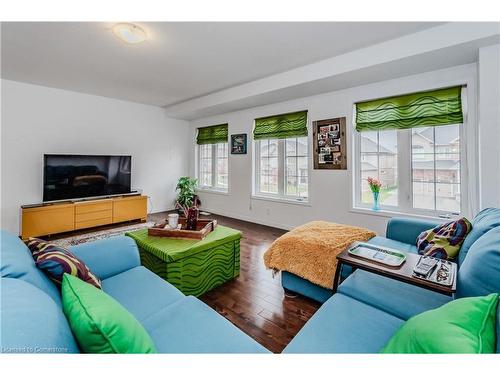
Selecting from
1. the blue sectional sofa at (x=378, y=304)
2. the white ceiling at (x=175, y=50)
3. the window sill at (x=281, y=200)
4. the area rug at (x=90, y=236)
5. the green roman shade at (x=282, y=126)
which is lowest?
the area rug at (x=90, y=236)

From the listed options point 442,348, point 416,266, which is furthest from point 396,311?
point 442,348

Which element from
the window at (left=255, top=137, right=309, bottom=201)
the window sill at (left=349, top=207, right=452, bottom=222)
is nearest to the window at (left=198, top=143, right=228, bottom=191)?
the window at (left=255, top=137, right=309, bottom=201)

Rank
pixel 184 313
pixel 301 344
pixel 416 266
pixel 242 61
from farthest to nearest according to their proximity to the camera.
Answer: pixel 242 61 < pixel 416 266 < pixel 184 313 < pixel 301 344

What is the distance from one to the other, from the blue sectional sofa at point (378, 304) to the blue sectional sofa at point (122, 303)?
29 centimetres

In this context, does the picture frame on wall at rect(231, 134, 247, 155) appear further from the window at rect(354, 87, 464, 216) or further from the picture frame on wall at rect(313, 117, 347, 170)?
the window at rect(354, 87, 464, 216)

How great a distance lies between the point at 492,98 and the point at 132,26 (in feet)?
11.7

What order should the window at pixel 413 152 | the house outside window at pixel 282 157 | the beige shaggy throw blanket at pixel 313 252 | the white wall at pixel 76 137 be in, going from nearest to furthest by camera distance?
Result: the beige shaggy throw blanket at pixel 313 252 < the window at pixel 413 152 < the white wall at pixel 76 137 < the house outside window at pixel 282 157

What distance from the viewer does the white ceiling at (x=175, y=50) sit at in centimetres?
239

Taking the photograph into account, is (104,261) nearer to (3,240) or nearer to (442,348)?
(3,240)

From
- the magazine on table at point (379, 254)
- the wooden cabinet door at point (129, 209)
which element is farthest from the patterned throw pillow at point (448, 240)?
the wooden cabinet door at point (129, 209)

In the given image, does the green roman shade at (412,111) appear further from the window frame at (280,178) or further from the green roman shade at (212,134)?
the green roman shade at (212,134)

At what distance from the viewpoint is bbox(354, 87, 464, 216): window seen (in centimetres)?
294

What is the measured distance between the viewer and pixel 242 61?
124 inches

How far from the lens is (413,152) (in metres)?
3.22
